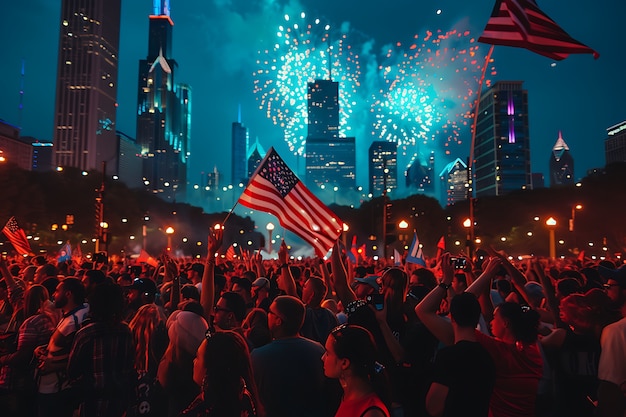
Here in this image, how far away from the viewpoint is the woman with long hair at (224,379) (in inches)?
147

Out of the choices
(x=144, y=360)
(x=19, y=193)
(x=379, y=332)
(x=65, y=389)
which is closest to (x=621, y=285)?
(x=379, y=332)

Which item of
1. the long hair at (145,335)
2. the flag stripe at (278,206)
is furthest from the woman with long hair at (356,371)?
the flag stripe at (278,206)

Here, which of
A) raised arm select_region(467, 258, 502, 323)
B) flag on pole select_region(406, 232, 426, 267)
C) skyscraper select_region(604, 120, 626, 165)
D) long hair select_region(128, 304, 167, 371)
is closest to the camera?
raised arm select_region(467, 258, 502, 323)

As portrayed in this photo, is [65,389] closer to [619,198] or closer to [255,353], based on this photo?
[255,353]


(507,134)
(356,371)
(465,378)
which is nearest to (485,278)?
(465,378)

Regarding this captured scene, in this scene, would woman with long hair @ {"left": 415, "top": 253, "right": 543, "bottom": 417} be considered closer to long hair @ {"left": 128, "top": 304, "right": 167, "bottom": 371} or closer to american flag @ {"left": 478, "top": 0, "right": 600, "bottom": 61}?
long hair @ {"left": 128, "top": 304, "right": 167, "bottom": 371}

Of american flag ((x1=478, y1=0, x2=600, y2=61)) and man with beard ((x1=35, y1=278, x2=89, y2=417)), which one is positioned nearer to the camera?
man with beard ((x1=35, y1=278, x2=89, y2=417))

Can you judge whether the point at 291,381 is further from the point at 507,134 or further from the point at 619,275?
the point at 507,134

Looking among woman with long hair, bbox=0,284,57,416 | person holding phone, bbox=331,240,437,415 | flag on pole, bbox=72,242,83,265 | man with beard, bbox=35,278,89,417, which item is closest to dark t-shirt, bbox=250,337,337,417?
person holding phone, bbox=331,240,437,415

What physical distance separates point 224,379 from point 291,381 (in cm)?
73

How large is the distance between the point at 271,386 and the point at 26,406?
3.51 metres

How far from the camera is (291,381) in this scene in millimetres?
4324

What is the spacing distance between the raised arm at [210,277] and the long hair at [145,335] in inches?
24.8

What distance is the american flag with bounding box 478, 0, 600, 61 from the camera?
1050cm
